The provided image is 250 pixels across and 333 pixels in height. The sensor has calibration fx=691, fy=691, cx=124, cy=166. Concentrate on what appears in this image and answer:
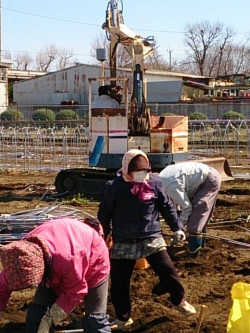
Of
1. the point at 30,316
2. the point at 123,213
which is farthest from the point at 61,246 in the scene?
the point at 123,213

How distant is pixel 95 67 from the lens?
2120 inches

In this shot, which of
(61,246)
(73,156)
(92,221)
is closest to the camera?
(61,246)

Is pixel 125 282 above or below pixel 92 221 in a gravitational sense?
below

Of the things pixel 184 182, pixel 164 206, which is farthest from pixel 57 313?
pixel 184 182

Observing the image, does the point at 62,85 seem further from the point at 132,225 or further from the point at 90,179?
the point at 132,225

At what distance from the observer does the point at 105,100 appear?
48.6 ft

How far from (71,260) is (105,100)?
1060cm

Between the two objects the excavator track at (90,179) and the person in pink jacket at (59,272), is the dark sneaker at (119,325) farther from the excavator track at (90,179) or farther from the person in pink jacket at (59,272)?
the excavator track at (90,179)

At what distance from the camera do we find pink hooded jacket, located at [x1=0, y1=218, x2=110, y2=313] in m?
4.41

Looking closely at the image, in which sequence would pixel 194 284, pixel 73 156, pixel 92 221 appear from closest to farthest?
pixel 92 221 < pixel 194 284 < pixel 73 156

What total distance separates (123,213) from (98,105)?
351 inches

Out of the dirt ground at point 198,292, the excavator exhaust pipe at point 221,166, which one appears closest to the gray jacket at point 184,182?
the dirt ground at point 198,292

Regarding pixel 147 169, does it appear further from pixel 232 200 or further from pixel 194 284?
pixel 232 200

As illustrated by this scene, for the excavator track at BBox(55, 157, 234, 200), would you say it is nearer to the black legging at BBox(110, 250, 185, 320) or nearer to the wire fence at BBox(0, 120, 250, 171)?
the wire fence at BBox(0, 120, 250, 171)
